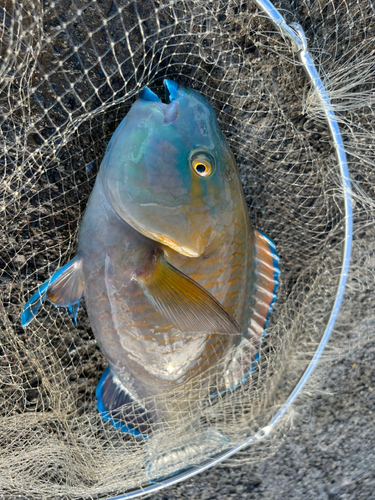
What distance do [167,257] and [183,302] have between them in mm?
146

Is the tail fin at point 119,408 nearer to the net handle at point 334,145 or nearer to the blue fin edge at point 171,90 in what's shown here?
the net handle at point 334,145

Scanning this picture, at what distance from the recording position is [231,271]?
3.60 feet

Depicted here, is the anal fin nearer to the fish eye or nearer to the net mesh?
the net mesh

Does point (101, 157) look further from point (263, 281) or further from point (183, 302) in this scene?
point (263, 281)

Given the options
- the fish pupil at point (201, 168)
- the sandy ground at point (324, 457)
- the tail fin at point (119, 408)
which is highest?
the fish pupil at point (201, 168)

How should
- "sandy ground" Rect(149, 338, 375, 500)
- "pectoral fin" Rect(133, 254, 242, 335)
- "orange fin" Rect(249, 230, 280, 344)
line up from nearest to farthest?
"pectoral fin" Rect(133, 254, 242, 335), "orange fin" Rect(249, 230, 280, 344), "sandy ground" Rect(149, 338, 375, 500)

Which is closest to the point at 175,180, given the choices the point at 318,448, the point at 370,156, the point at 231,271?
the point at 231,271

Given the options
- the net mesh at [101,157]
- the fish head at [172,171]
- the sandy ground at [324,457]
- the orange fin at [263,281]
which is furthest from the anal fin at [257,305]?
the sandy ground at [324,457]

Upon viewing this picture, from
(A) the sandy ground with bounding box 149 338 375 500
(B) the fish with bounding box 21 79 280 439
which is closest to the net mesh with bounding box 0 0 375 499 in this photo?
(B) the fish with bounding box 21 79 280 439

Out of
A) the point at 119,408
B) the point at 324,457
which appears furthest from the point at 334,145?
the point at 324,457

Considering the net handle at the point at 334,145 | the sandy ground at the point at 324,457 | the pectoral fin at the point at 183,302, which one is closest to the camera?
the pectoral fin at the point at 183,302

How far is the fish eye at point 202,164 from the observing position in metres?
0.96

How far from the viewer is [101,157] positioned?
1.22m

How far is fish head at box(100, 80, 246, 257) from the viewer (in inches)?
36.6
